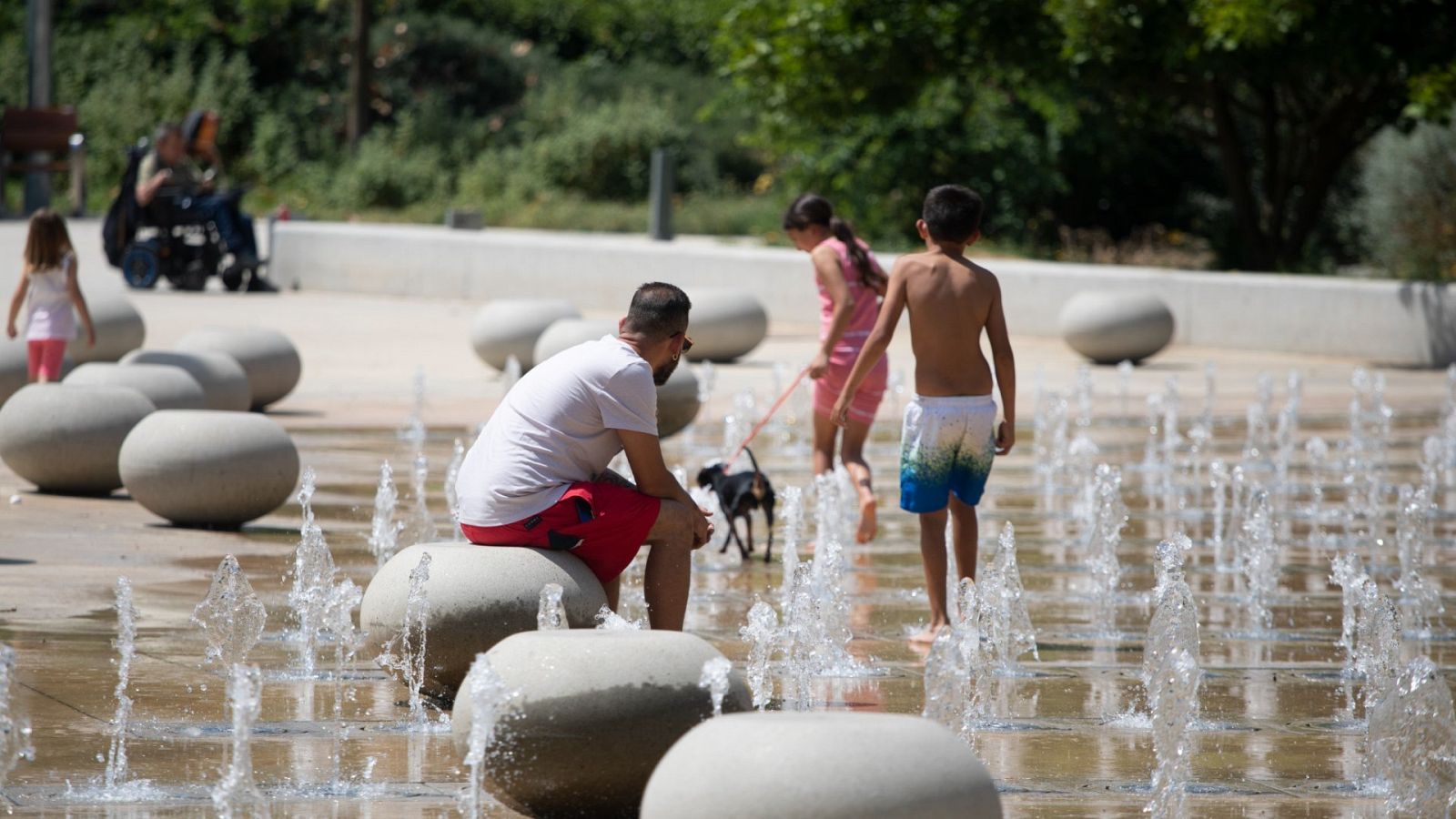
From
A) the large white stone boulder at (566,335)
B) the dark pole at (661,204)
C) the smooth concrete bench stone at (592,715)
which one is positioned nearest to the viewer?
the smooth concrete bench stone at (592,715)

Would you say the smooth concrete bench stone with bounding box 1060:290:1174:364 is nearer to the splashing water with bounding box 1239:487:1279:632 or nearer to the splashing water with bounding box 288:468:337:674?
the splashing water with bounding box 1239:487:1279:632

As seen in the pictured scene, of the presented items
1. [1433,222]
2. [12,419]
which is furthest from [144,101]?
[12,419]

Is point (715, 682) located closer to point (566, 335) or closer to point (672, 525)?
point (672, 525)

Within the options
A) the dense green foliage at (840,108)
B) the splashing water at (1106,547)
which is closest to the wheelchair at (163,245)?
the dense green foliage at (840,108)

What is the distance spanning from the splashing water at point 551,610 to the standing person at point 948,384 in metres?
2.04

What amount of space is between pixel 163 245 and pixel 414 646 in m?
19.5

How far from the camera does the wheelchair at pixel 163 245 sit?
80.8ft

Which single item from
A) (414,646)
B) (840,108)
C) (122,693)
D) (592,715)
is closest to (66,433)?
(122,693)

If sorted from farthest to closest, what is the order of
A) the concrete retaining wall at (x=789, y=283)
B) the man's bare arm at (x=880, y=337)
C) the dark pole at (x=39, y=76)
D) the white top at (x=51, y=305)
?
the dark pole at (x=39, y=76) → the concrete retaining wall at (x=789, y=283) → the white top at (x=51, y=305) → the man's bare arm at (x=880, y=337)

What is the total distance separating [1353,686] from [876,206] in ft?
78.1

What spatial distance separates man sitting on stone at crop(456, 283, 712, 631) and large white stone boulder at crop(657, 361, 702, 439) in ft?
22.2

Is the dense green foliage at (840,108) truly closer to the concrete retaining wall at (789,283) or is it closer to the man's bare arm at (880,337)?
the concrete retaining wall at (789,283)

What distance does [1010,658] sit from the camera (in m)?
7.80

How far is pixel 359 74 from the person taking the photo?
38969 mm
